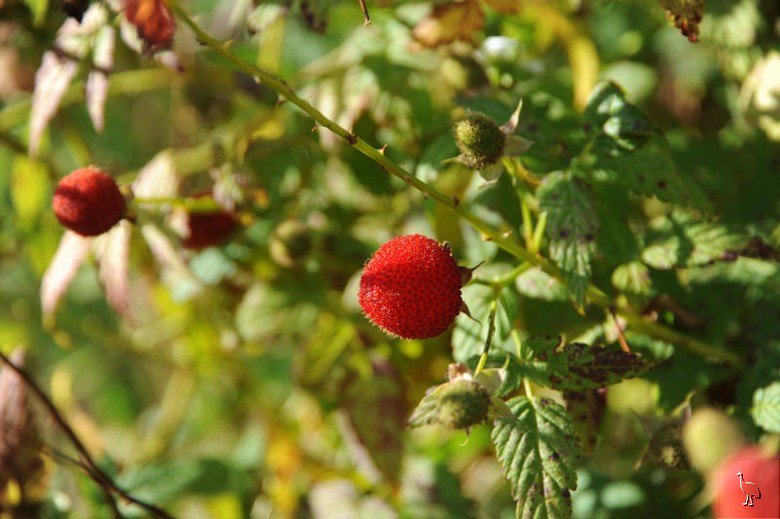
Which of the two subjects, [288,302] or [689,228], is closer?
[689,228]

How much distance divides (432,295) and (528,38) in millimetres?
823

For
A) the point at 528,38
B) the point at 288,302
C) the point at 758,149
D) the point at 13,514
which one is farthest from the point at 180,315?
the point at 758,149

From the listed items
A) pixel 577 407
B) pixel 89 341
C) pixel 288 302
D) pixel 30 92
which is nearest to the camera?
pixel 577 407

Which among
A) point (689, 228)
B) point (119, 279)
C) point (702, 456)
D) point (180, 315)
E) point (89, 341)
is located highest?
point (689, 228)

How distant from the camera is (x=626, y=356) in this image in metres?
0.95

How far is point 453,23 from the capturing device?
4.08 ft

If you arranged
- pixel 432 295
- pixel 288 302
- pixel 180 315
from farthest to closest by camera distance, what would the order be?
pixel 180 315 < pixel 288 302 < pixel 432 295

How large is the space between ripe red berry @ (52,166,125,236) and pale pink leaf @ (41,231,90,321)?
26 cm

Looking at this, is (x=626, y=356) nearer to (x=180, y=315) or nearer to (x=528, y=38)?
(x=528, y=38)

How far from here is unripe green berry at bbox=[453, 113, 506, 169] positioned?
0.94m

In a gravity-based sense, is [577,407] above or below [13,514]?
above

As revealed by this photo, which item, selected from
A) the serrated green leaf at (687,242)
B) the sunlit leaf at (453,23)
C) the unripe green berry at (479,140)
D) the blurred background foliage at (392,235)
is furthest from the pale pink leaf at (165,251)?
the serrated green leaf at (687,242)

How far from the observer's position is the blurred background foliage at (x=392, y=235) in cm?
117

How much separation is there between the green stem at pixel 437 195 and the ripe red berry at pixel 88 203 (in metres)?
0.23
